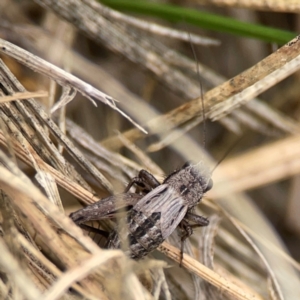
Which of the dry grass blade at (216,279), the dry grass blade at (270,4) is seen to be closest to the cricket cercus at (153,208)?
the dry grass blade at (216,279)

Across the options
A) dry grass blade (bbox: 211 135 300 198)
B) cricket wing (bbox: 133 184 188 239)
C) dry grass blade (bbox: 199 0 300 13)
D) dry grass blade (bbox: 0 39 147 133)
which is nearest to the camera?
dry grass blade (bbox: 0 39 147 133)

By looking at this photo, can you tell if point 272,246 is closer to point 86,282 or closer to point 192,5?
point 86,282

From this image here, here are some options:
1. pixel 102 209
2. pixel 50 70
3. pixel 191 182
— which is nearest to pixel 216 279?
pixel 191 182

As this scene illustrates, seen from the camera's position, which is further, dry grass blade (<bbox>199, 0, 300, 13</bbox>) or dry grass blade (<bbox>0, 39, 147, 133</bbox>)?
dry grass blade (<bbox>199, 0, 300, 13</bbox>)

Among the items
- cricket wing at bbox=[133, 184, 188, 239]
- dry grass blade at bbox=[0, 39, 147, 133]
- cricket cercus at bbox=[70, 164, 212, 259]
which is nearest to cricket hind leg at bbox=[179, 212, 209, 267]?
cricket cercus at bbox=[70, 164, 212, 259]

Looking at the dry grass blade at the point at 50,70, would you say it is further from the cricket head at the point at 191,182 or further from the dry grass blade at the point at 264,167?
the dry grass blade at the point at 264,167

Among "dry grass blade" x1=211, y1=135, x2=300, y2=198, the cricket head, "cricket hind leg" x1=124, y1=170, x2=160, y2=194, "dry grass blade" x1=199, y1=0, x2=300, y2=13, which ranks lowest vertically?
"cricket hind leg" x1=124, y1=170, x2=160, y2=194

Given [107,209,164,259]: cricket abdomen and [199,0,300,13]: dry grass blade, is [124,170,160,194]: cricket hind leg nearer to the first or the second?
[107,209,164,259]: cricket abdomen
